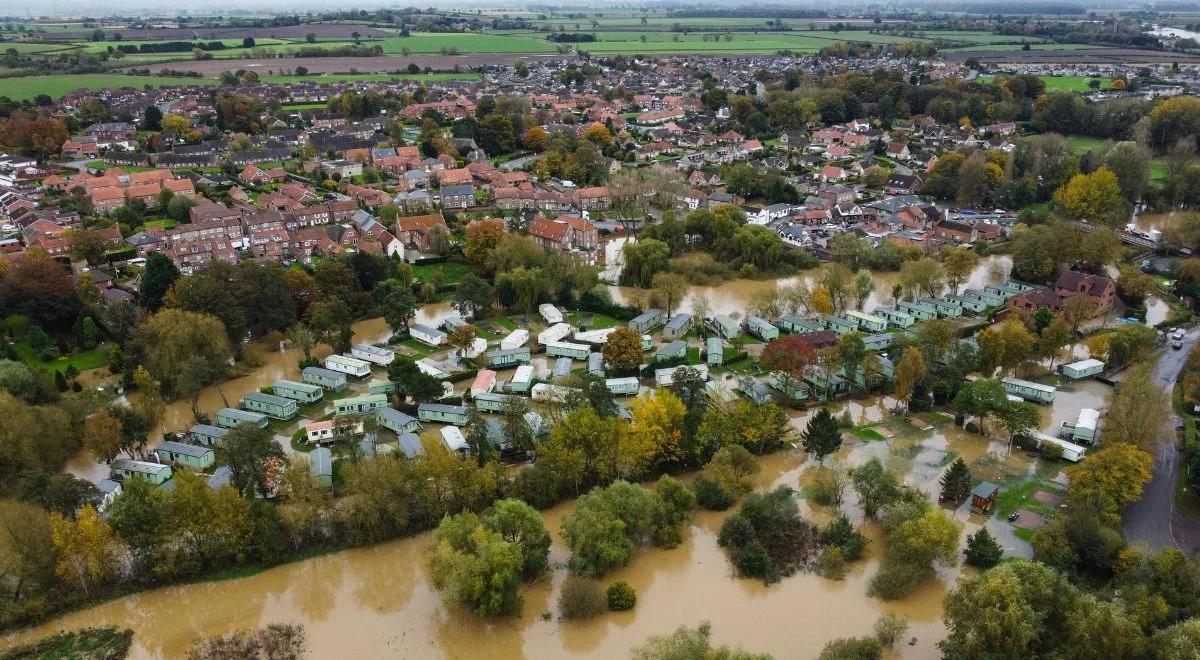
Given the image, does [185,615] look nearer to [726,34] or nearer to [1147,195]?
[1147,195]

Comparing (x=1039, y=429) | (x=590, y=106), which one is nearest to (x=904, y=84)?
(x=590, y=106)

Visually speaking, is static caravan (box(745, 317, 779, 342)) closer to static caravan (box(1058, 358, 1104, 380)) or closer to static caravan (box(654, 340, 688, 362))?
static caravan (box(654, 340, 688, 362))

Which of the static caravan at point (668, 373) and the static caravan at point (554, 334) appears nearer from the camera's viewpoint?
the static caravan at point (668, 373)

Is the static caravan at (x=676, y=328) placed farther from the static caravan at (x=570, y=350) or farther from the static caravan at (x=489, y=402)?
the static caravan at (x=489, y=402)

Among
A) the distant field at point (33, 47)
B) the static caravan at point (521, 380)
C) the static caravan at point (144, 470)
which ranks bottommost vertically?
the static caravan at point (144, 470)

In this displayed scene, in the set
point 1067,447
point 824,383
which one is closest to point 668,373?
point 824,383

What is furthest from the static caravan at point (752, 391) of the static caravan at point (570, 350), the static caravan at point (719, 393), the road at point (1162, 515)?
the road at point (1162, 515)

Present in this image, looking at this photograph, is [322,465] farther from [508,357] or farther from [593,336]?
[593,336]
